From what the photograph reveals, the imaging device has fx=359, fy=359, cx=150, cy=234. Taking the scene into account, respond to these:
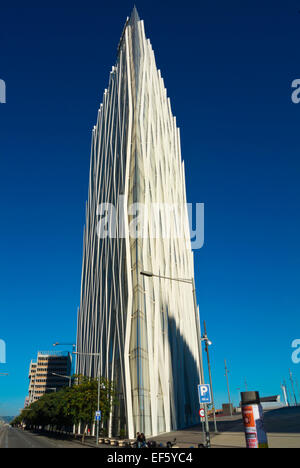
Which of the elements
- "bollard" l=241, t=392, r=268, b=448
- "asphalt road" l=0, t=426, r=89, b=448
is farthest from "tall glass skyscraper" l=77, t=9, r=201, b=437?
"bollard" l=241, t=392, r=268, b=448

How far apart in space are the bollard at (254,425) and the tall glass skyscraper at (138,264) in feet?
67.1

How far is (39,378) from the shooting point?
170 m

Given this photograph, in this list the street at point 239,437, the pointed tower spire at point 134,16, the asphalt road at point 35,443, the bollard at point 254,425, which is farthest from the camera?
the pointed tower spire at point 134,16

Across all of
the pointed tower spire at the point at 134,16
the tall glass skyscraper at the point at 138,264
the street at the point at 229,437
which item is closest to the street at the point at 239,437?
the street at the point at 229,437

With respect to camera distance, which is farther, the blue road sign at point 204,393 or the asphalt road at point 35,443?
the asphalt road at point 35,443

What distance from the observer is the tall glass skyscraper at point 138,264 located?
40.5 meters

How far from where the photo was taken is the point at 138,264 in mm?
43344

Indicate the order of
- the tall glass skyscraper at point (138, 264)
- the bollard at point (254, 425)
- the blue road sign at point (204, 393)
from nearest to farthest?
the bollard at point (254, 425)
the blue road sign at point (204, 393)
the tall glass skyscraper at point (138, 264)

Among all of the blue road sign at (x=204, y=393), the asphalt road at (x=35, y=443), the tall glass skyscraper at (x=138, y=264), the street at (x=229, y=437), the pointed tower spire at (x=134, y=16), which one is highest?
the pointed tower spire at (x=134, y=16)

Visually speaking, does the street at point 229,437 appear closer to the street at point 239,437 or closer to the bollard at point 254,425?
the street at point 239,437

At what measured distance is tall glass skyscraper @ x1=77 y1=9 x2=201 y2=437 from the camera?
40469 mm

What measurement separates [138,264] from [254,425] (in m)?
30.5
